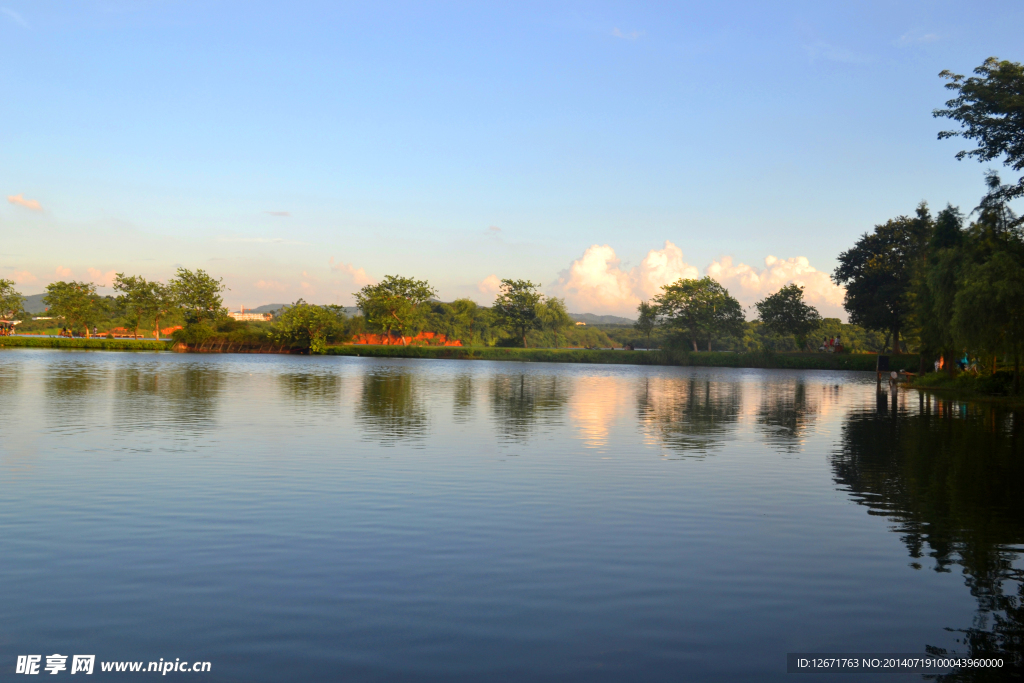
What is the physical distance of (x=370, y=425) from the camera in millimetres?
23672

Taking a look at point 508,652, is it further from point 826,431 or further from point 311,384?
point 311,384

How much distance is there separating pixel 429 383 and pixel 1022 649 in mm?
42715

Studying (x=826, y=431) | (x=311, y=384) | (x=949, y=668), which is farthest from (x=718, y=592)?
(x=311, y=384)

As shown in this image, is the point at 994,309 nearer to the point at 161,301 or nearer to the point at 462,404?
the point at 462,404

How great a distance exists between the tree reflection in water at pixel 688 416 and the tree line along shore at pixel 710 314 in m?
14.9

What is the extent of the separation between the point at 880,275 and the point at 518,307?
190 feet

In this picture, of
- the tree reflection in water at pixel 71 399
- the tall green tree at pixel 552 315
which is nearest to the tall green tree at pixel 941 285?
the tree reflection in water at pixel 71 399

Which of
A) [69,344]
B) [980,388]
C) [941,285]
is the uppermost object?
[941,285]

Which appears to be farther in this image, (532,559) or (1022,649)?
(532,559)

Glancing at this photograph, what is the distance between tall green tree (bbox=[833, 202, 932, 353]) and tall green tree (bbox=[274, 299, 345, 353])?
76125 mm

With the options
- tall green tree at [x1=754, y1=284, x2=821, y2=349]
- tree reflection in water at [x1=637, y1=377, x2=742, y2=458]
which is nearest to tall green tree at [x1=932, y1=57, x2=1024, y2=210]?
tree reflection in water at [x1=637, y1=377, x2=742, y2=458]

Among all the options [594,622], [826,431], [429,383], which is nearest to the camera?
[594,622]

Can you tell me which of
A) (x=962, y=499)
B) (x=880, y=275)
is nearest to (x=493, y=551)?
(x=962, y=499)

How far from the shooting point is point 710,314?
114m
